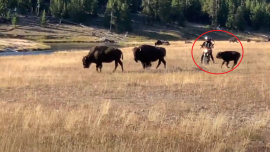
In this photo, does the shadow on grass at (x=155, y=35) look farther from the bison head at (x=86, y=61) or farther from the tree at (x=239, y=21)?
the bison head at (x=86, y=61)

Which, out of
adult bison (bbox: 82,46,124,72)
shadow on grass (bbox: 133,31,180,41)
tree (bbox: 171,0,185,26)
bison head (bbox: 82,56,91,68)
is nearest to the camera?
adult bison (bbox: 82,46,124,72)

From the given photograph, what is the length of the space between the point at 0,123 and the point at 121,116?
9.76 ft

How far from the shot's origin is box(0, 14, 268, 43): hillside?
9944 cm

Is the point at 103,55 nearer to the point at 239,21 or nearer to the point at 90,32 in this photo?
the point at 90,32

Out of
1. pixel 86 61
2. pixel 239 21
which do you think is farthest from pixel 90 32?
pixel 86 61

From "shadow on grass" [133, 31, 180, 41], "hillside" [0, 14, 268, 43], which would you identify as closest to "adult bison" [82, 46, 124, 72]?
"hillside" [0, 14, 268, 43]

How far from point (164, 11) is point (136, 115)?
11982 centimetres

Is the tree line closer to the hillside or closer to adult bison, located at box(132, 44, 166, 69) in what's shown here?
the hillside

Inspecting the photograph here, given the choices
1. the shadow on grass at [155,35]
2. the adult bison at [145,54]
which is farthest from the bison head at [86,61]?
the shadow on grass at [155,35]

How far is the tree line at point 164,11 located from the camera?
12175 cm

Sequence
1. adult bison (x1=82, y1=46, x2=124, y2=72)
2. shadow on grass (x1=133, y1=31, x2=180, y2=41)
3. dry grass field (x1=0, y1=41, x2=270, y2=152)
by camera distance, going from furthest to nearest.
Answer: shadow on grass (x1=133, y1=31, x2=180, y2=41) < adult bison (x1=82, y1=46, x2=124, y2=72) < dry grass field (x1=0, y1=41, x2=270, y2=152)

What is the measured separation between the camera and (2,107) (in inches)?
452

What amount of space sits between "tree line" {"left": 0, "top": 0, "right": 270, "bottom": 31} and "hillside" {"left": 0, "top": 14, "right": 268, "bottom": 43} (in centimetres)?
307

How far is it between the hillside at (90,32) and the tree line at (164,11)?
3.07 metres
